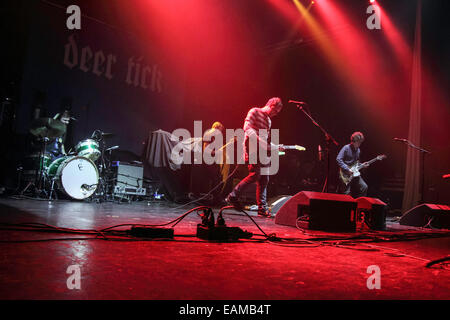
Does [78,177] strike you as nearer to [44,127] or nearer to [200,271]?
[44,127]

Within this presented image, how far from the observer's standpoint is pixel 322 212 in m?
3.85

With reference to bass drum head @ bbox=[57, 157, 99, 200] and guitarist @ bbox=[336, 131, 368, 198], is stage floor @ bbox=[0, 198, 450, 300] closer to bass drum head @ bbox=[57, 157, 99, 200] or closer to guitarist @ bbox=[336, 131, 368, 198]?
bass drum head @ bbox=[57, 157, 99, 200]

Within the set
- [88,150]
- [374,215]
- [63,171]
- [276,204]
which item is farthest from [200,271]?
[88,150]

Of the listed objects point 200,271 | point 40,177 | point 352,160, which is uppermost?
point 352,160

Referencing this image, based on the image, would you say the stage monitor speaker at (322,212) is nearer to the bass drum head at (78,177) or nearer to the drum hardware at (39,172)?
the bass drum head at (78,177)

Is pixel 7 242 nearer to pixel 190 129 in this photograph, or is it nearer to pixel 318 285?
pixel 318 285

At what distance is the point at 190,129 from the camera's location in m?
11.2

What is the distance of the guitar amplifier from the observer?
7.68 meters

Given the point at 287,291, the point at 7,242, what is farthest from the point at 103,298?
the point at 7,242

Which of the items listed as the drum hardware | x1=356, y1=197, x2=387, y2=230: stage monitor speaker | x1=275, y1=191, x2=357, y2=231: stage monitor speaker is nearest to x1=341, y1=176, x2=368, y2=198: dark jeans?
x1=356, y1=197, x2=387, y2=230: stage monitor speaker

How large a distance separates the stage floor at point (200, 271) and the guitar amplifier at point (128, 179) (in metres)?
5.37

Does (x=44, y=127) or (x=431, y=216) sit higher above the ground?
(x=44, y=127)

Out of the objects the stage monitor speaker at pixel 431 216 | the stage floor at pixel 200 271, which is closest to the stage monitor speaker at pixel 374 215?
the stage monitor speaker at pixel 431 216

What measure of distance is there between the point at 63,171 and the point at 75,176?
0.27 m
